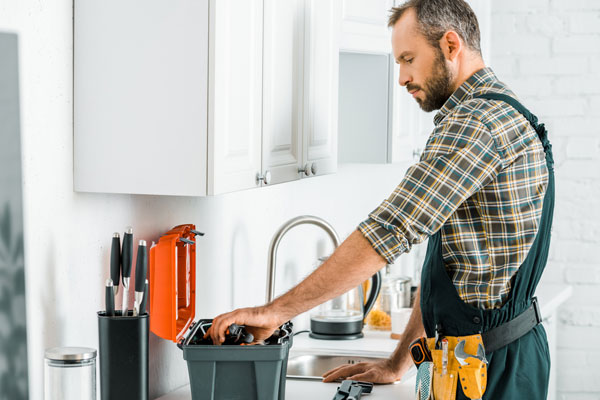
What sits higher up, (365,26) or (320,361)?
(365,26)

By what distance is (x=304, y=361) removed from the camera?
8.66ft

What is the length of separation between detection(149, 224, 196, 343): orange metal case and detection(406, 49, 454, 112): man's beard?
2.21ft

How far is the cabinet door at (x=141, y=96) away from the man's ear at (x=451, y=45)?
0.71 metres

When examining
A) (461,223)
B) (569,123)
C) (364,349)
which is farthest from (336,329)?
(569,123)

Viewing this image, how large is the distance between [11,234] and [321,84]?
3.44 ft

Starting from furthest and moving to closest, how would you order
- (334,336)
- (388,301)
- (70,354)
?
1. (388,301)
2. (334,336)
3. (70,354)

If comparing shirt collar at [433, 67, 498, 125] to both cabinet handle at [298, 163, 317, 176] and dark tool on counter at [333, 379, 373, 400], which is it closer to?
cabinet handle at [298, 163, 317, 176]

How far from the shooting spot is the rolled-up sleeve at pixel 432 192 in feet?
5.66

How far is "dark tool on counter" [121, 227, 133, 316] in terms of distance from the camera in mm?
1733

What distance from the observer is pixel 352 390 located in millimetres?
2053

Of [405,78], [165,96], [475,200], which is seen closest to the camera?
[165,96]

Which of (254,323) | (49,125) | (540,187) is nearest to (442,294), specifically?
(540,187)

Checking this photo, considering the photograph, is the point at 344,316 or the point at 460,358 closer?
the point at 460,358

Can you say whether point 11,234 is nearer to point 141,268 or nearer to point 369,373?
point 141,268
